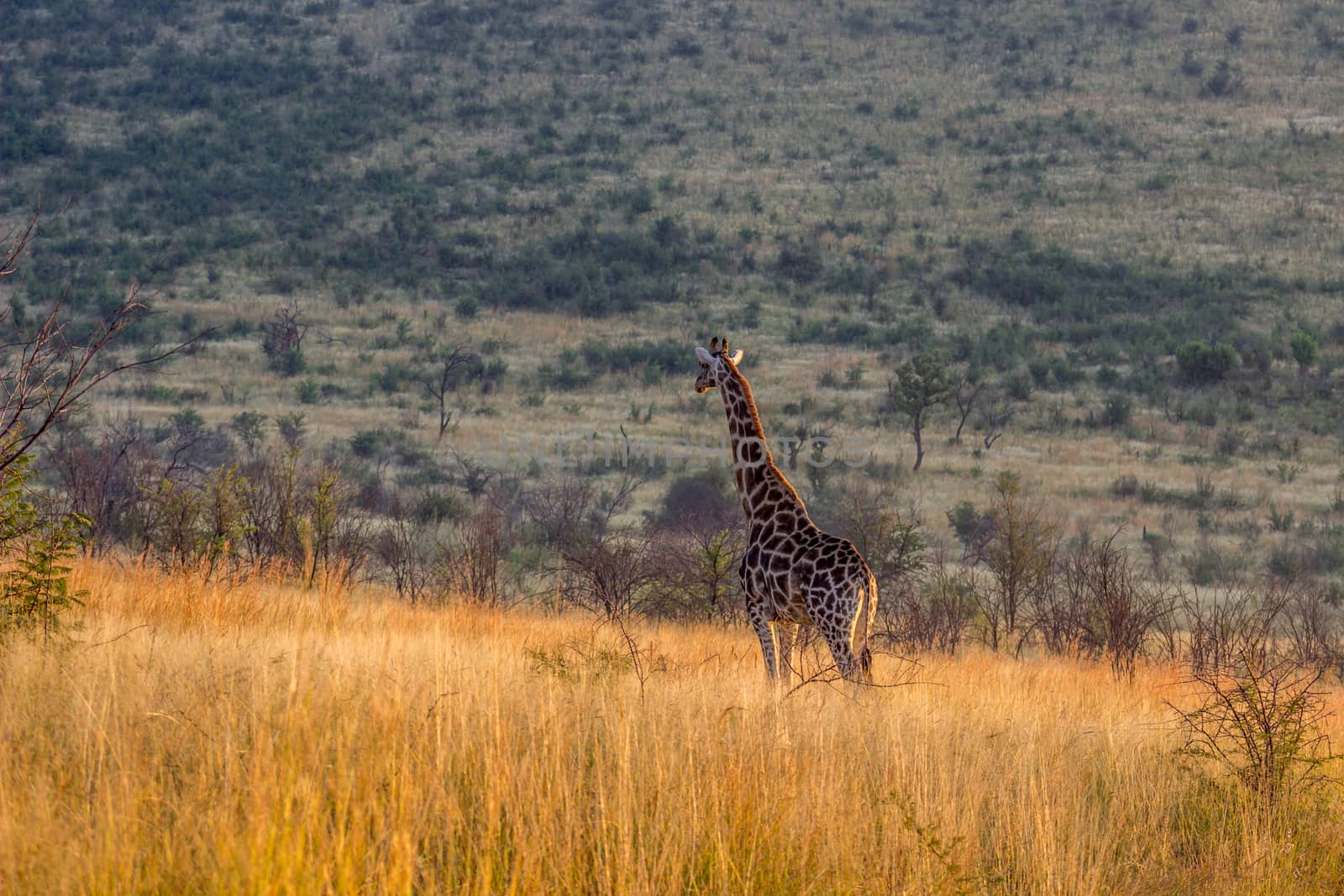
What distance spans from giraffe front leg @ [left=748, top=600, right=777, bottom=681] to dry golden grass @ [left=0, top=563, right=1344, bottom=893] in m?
0.28

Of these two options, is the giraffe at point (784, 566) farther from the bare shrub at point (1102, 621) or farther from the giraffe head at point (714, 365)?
the bare shrub at point (1102, 621)

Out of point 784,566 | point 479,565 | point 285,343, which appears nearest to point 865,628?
point 784,566

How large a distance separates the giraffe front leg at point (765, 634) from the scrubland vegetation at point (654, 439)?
0.37 meters

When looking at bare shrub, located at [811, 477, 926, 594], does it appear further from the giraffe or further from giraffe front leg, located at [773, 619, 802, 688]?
the giraffe

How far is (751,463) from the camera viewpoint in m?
8.34

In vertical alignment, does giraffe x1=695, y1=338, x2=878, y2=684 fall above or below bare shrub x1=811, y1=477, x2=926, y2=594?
above

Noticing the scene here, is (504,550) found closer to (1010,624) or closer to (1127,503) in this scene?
(1010,624)

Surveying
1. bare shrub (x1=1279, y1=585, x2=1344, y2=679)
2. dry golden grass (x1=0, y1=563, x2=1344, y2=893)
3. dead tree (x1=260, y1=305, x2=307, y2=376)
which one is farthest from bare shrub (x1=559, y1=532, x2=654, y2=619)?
dead tree (x1=260, y1=305, x2=307, y2=376)

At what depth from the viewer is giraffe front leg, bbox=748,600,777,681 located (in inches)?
293

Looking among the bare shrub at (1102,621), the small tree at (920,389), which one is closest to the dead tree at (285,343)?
the small tree at (920,389)

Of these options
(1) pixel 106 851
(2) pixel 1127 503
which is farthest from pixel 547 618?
(2) pixel 1127 503

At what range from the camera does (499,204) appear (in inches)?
2112

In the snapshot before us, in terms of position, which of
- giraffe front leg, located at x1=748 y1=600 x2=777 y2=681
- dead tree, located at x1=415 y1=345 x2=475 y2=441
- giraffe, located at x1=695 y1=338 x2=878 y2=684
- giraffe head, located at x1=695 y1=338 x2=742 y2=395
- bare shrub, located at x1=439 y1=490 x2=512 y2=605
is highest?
giraffe head, located at x1=695 y1=338 x2=742 y2=395

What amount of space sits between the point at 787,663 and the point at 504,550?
10028 millimetres
